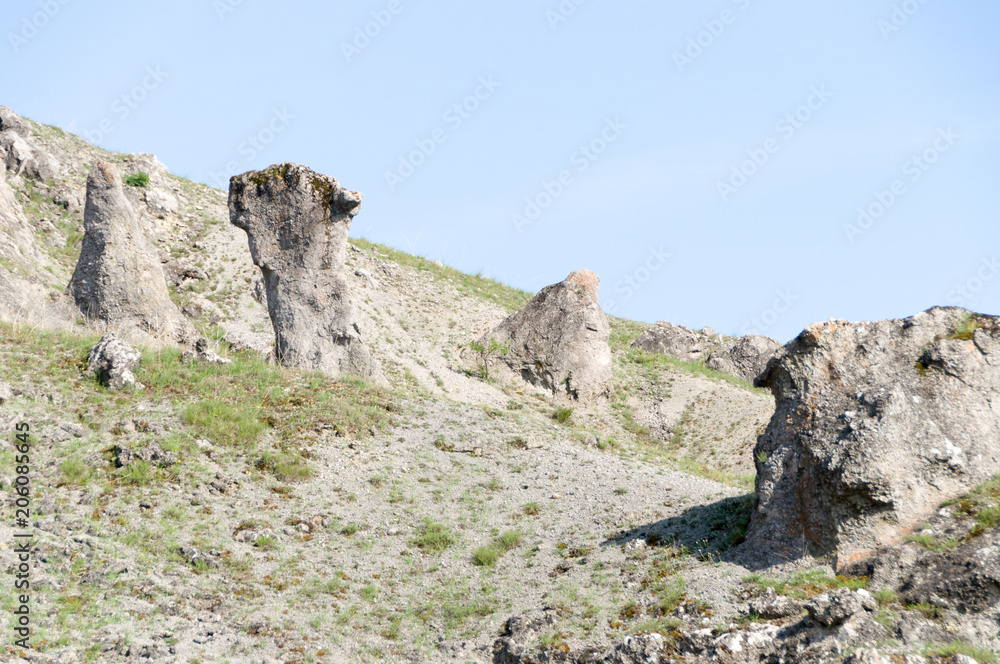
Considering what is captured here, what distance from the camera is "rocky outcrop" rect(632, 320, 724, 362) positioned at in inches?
1672

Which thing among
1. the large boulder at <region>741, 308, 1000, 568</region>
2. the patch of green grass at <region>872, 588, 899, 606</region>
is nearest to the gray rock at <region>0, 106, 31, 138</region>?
the large boulder at <region>741, 308, 1000, 568</region>

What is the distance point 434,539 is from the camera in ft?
49.6

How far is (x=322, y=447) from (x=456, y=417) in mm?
4694

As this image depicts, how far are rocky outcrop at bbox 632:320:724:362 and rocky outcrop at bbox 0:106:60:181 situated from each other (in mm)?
31584

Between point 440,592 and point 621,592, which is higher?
point 621,592

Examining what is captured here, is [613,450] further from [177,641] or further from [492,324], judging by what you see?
[492,324]

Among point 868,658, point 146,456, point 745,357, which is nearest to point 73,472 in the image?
point 146,456

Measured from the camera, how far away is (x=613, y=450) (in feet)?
70.8

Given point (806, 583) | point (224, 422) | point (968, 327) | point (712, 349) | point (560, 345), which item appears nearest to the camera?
point (806, 583)

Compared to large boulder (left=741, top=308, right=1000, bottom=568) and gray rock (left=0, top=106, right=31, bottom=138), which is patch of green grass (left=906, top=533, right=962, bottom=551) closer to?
large boulder (left=741, top=308, right=1000, bottom=568)

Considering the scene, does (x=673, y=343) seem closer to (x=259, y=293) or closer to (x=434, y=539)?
(x=259, y=293)

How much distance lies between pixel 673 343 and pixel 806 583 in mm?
32384

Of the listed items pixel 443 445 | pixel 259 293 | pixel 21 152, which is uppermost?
pixel 21 152

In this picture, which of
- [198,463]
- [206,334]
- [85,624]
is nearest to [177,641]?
[85,624]
